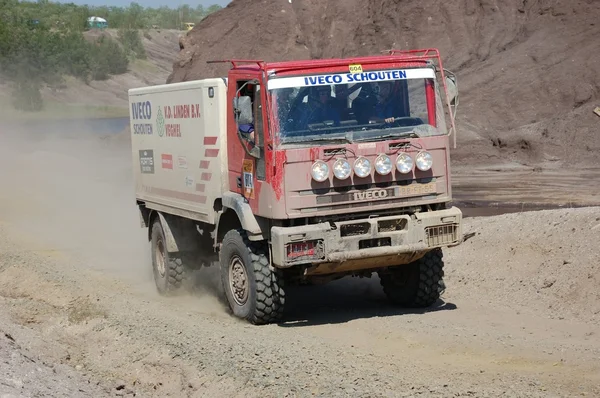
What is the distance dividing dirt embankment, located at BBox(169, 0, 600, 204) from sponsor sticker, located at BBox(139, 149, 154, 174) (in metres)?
10.6

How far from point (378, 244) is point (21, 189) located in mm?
19545

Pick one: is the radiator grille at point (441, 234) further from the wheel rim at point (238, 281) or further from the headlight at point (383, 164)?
the wheel rim at point (238, 281)

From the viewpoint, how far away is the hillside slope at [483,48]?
29.0m

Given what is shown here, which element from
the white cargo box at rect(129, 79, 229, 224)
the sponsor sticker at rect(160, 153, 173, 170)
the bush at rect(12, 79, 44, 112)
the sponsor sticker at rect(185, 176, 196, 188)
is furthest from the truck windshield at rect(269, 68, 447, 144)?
the bush at rect(12, 79, 44, 112)

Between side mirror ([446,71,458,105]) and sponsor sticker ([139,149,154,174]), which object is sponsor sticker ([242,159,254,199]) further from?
sponsor sticker ([139,149,154,174])

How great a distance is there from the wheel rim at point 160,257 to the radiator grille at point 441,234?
15.1ft

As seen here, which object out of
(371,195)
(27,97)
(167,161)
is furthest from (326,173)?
(27,97)

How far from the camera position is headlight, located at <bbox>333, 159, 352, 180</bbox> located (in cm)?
992

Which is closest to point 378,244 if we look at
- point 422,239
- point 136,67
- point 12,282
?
point 422,239

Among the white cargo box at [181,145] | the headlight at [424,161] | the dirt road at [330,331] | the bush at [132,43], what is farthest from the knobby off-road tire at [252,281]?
the bush at [132,43]

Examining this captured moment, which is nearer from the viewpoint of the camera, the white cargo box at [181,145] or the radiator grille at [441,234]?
the radiator grille at [441,234]

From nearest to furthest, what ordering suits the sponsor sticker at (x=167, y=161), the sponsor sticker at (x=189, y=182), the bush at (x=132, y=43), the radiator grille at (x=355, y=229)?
the radiator grille at (x=355, y=229) < the sponsor sticker at (x=189, y=182) < the sponsor sticker at (x=167, y=161) < the bush at (x=132, y=43)

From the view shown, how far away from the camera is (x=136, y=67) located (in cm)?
9556

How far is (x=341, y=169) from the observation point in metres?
9.94
